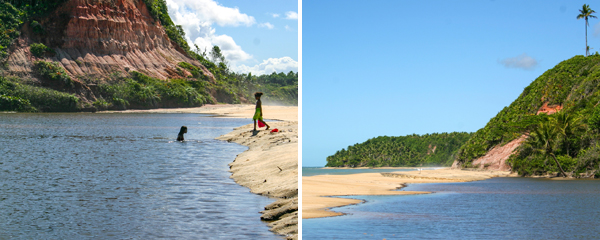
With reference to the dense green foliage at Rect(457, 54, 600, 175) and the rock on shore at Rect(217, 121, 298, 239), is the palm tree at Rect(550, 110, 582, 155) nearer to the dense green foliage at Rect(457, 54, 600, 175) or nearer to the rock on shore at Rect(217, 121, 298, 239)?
the dense green foliage at Rect(457, 54, 600, 175)

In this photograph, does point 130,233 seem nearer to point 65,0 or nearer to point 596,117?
point 596,117

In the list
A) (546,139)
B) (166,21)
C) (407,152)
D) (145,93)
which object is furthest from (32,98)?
(407,152)

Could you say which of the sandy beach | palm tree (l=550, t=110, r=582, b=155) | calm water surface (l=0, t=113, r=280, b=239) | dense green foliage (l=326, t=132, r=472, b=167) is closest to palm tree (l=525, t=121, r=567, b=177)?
palm tree (l=550, t=110, r=582, b=155)

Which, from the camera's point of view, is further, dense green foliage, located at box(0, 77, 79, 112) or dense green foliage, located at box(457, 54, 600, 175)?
dense green foliage, located at box(0, 77, 79, 112)

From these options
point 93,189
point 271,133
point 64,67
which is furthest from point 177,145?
point 64,67

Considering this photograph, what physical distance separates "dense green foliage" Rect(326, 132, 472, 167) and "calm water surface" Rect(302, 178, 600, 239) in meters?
105

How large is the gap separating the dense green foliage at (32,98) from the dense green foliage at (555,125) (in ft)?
178

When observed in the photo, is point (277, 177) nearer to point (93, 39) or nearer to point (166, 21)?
point (93, 39)

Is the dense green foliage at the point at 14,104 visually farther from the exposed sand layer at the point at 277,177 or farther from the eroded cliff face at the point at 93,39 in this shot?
the exposed sand layer at the point at 277,177

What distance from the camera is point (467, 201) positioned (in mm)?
21797

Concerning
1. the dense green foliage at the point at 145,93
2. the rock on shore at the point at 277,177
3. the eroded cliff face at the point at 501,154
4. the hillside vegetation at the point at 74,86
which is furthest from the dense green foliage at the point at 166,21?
the rock on shore at the point at 277,177

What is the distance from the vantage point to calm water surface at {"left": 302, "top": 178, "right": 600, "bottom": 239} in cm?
1273

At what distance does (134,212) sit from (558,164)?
37.8m

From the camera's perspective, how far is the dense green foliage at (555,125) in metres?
39.2
